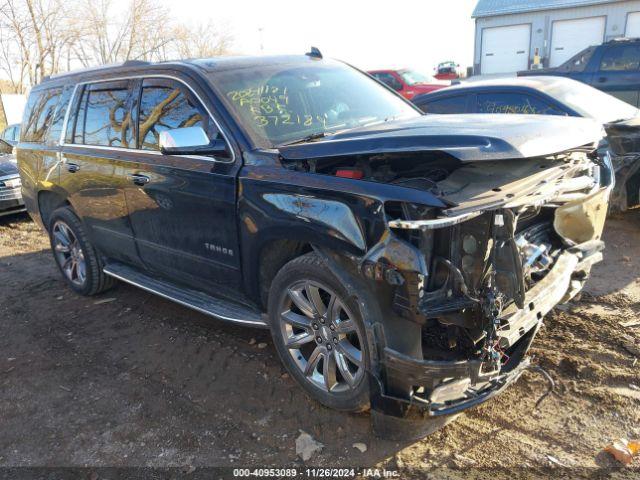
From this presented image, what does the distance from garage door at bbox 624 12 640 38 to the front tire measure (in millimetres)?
27144

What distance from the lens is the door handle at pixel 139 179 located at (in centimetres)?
393

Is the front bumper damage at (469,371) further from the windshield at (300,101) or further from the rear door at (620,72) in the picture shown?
the rear door at (620,72)

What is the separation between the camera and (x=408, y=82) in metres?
14.5

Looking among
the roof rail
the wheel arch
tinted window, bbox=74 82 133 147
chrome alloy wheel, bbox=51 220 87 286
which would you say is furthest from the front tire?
the wheel arch

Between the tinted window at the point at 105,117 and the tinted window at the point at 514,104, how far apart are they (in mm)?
4111

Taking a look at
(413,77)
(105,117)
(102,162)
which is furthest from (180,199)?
(413,77)

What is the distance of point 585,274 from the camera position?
11.6ft

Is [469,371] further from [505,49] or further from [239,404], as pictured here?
[505,49]

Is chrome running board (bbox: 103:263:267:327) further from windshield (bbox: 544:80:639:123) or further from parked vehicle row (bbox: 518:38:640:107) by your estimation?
parked vehicle row (bbox: 518:38:640:107)

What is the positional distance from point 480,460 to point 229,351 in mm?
1980

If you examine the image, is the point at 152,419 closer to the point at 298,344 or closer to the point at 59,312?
the point at 298,344

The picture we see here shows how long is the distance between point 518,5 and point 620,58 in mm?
18921

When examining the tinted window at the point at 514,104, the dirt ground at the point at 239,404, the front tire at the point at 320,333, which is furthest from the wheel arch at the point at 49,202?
the tinted window at the point at 514,104

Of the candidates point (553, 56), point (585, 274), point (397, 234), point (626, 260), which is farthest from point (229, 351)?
point (553, 56)
